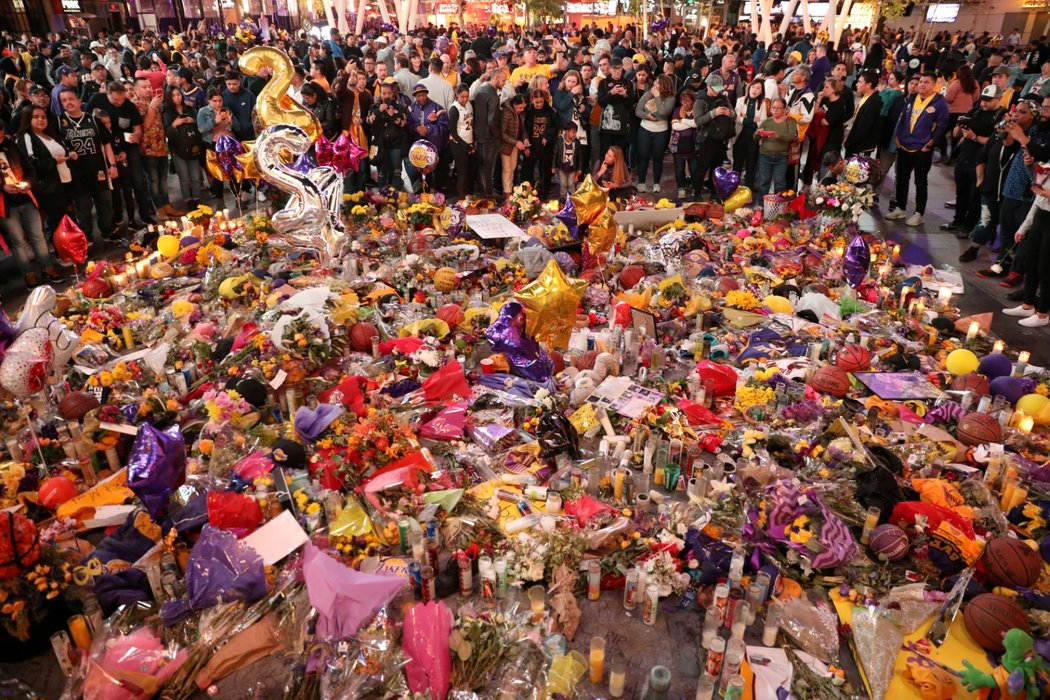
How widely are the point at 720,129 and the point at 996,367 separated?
5.09 m

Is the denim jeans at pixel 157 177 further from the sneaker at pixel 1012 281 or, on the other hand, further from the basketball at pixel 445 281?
the sneaker at pixel 1012 281

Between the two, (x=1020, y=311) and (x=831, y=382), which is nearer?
(x=831, y=382)

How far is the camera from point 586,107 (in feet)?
32.0

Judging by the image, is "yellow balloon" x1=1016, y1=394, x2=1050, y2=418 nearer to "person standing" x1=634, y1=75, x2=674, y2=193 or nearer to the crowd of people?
the crowd of people

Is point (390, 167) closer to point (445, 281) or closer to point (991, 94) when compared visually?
point (445, 281)

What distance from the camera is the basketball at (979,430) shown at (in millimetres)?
4348

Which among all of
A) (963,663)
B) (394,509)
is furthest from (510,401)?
(963,663)

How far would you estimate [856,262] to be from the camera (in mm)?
6410

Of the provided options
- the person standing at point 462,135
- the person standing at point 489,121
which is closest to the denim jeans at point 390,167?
the person standing at point 462,135

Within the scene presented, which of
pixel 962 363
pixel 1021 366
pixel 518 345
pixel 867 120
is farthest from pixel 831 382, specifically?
pixel 867 120

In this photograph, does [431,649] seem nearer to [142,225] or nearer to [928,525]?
[928,525]

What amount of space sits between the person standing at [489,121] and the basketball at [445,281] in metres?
3.37

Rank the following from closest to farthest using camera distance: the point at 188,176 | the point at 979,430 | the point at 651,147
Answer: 1. the point at 979,430
2. the point at 188,176
3. the point at 651,147

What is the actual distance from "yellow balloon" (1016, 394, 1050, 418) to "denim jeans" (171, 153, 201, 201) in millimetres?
9204
